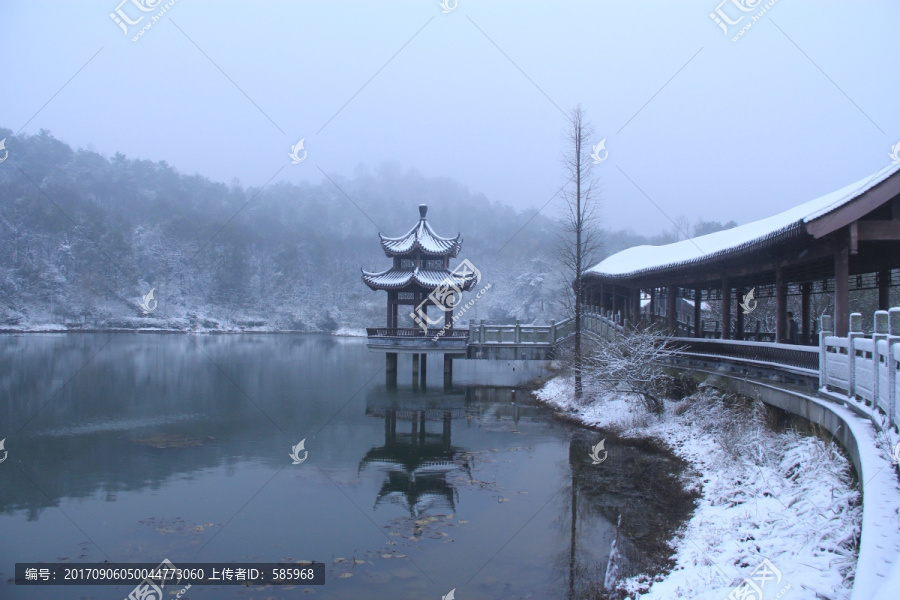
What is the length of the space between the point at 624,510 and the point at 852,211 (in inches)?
220

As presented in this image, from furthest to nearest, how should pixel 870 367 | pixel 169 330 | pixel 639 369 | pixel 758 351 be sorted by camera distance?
pixel 169 330 < pixel 639 369 < pixel 758 351 < pixel 870 367

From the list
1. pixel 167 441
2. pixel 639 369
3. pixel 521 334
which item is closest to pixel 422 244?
pixel 521 334

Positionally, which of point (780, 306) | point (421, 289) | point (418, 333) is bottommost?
point (418, 333)

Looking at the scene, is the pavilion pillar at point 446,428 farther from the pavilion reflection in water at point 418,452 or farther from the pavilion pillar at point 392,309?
the pavilion pillar at point 392,309

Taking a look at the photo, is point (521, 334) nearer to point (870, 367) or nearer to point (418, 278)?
point (418, 278)

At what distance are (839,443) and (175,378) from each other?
2484cm

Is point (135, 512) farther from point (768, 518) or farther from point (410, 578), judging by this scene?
point (768, 518)

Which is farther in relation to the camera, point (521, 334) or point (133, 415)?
point (521, 334)

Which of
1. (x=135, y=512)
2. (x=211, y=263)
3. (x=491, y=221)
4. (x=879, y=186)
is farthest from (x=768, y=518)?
(x=491, y=221)

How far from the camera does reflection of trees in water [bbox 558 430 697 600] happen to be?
7.08 meters

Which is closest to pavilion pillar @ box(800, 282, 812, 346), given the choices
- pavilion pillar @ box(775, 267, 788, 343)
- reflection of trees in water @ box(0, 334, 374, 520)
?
pavilion pillar @ box(775, 267, 788, 343)

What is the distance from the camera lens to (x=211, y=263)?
8250 cm

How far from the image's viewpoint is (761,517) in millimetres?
6734

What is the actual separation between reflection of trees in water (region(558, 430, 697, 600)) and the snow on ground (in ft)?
0.88
